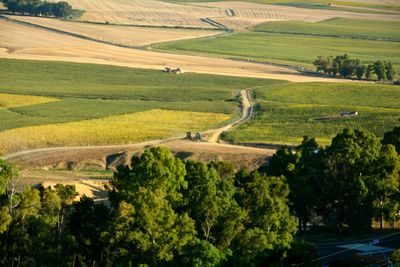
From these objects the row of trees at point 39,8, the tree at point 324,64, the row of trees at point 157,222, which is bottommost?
the row of trees at point 157,222

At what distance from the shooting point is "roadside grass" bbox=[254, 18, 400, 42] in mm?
181250

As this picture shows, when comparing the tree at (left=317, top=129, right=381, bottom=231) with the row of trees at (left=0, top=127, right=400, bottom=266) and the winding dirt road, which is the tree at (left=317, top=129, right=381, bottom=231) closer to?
the row of trees at (left=0, top=127, right=400, bottom=266)

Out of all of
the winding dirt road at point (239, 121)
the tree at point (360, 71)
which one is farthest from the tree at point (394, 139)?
the tree at point (360, 71)

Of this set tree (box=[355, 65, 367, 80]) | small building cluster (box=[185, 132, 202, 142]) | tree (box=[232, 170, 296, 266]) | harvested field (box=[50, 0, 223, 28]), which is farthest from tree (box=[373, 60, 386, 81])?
tree (box=[232, 170, 296, 266])

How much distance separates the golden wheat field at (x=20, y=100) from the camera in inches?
3858

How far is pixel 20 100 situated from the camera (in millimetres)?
100375

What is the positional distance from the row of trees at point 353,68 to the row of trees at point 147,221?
8456cm

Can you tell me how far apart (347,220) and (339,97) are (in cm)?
5824

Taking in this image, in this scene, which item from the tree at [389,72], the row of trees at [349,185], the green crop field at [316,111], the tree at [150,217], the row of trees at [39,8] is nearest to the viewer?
the tree at [150,217]

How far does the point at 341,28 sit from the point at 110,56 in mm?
63715

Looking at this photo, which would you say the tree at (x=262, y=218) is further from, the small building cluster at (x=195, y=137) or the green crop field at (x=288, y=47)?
the green crop field at (x=288, y=47)

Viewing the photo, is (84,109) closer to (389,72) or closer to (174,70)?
(174,70)

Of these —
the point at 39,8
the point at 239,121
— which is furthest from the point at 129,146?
the point at 39,8

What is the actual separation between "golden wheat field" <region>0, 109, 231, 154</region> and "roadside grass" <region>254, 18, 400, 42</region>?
88.4 meters
